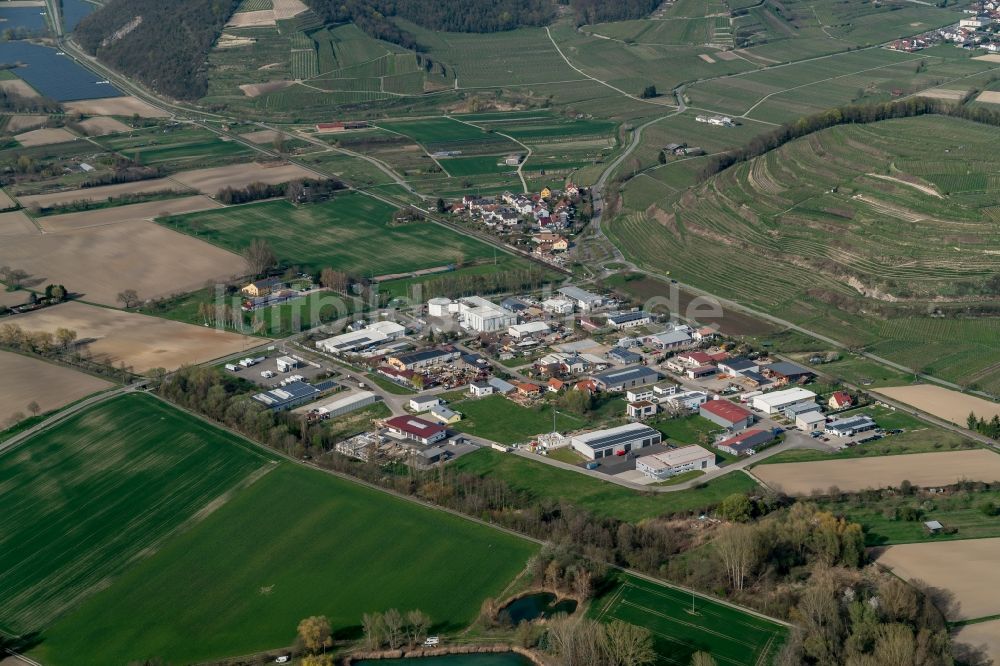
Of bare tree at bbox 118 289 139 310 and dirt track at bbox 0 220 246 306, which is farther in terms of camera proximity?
dirt track at bbox 0 220 246 306

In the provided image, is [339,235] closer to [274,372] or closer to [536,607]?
[274,372]

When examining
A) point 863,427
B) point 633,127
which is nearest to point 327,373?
point 863,427

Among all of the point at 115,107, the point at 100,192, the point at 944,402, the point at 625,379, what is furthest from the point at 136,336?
the point at 115,107

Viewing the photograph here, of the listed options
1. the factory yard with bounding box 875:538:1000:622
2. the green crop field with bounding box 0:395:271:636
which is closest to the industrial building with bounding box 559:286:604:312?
the green crop field with bounding box 0:395:271:636

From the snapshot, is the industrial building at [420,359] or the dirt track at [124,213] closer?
the industrial building at [420,359]

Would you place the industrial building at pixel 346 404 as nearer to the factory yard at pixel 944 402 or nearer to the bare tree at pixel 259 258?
the bare tree at pixel 259 258

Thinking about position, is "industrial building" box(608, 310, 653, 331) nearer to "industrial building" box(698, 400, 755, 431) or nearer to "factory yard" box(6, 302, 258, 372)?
"industrial building" box(698, 400, 755, 431)

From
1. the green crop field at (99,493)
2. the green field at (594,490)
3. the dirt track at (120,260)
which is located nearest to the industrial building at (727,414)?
the green field at (594,490)
